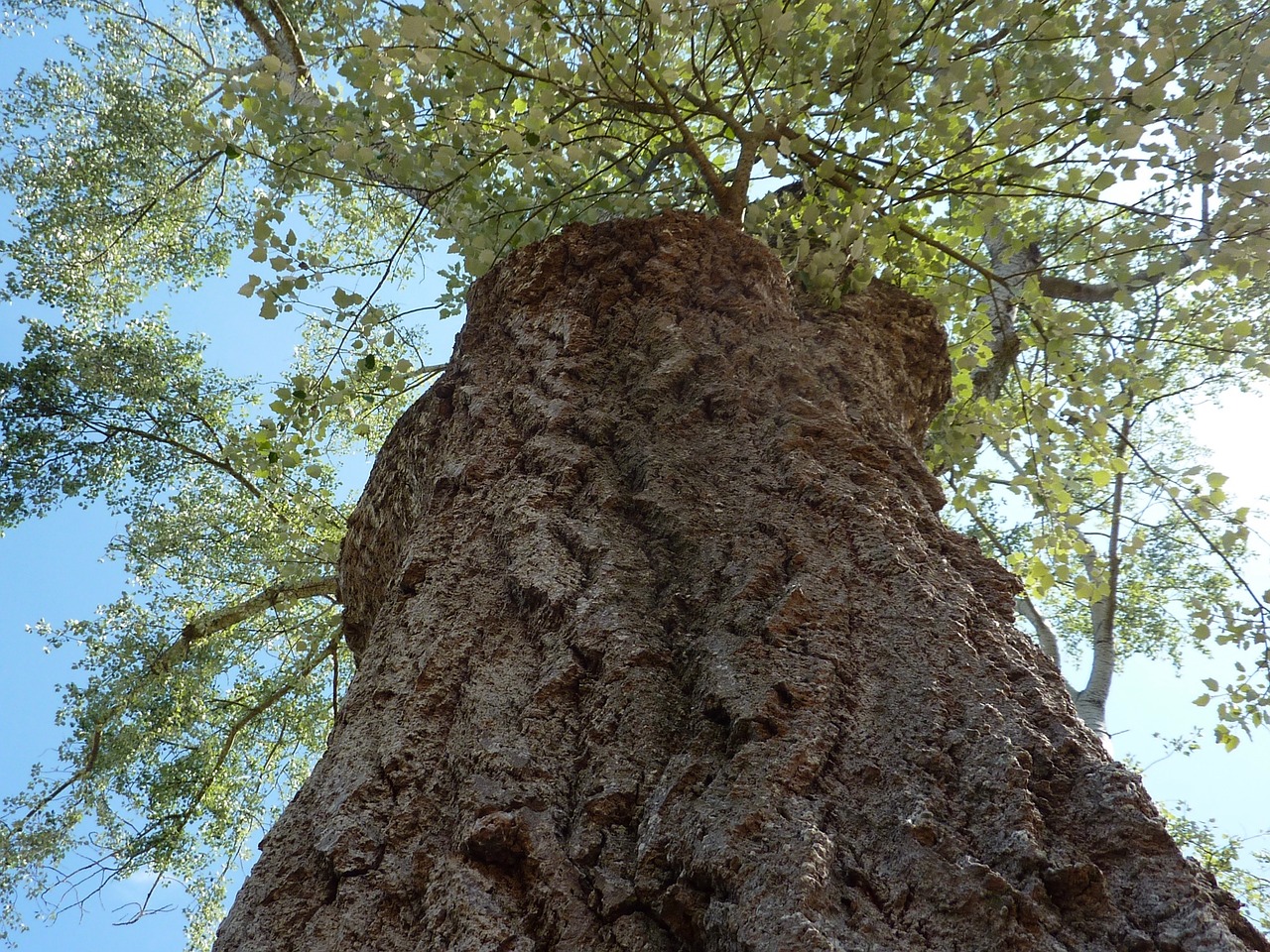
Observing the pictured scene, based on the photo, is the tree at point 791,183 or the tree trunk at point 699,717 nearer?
the tree trunk at point 699,717

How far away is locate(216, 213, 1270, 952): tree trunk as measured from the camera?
1.14 metres

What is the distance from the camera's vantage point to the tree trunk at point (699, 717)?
1.14 m

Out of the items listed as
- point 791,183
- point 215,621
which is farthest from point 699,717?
point 215,621

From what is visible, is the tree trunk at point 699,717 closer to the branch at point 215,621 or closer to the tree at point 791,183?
the tree at point 791,183

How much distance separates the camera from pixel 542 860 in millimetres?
1267

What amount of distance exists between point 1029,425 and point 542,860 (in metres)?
3.75

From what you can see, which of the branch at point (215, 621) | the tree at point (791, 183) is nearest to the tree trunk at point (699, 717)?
the tree at point (791, 183)

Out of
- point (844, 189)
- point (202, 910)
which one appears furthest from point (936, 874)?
point (202, 910)

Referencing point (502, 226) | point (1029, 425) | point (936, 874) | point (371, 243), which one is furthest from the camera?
point (371, 243)

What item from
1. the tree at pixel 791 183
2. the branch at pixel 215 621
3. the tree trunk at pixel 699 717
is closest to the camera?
the tree trunk at pixel 699 717

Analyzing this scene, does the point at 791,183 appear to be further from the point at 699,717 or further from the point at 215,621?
the point at 215,621

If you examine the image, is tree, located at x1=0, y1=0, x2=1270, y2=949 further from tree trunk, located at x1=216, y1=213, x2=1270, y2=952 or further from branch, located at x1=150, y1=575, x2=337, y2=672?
tree trunk, located at x1=216, y1=213, x2=1270, y2=952

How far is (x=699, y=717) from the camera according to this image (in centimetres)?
146

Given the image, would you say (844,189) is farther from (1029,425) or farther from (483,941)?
(483,941)
